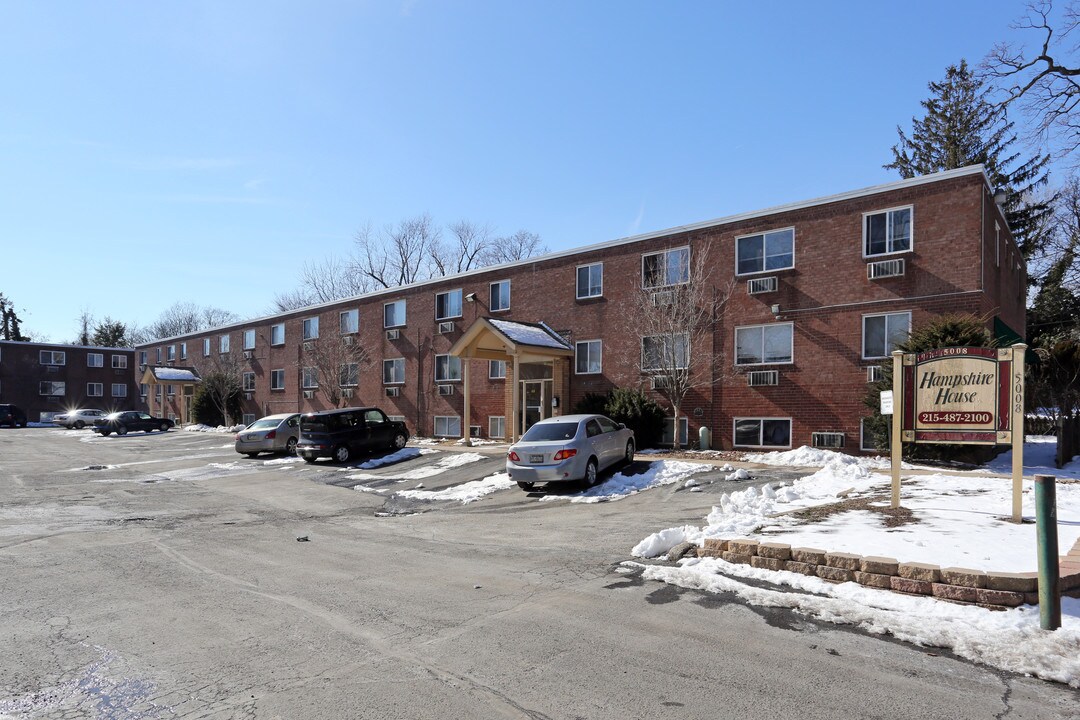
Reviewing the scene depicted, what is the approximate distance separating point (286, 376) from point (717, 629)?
1456 inches

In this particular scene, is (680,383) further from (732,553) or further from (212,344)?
(212,344)

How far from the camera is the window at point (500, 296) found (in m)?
26.2

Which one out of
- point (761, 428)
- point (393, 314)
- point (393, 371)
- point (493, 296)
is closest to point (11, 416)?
point (393, 371)

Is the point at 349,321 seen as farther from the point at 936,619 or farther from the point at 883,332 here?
the point at 936,619

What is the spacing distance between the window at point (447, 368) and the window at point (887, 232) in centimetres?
1622

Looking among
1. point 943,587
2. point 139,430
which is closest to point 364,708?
Answer: point 943,587

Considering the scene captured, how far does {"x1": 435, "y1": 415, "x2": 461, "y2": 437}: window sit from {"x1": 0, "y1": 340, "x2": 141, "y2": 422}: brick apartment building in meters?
46.9

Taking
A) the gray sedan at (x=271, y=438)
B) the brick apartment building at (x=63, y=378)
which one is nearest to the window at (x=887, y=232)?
the gray sedan at (x=271, y=438)

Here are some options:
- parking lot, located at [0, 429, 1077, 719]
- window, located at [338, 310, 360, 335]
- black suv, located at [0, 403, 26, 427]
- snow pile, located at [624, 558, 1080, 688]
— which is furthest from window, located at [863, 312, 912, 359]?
black suv, located at [0, 403, 26, 427]

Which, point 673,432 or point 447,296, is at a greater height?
point 447,296

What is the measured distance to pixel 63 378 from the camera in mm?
60719

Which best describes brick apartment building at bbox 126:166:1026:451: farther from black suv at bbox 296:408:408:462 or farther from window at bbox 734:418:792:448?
black suv at bbox 296:408:408:462

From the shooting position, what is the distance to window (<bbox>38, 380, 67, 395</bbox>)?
195ft

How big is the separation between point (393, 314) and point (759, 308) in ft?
58.9
